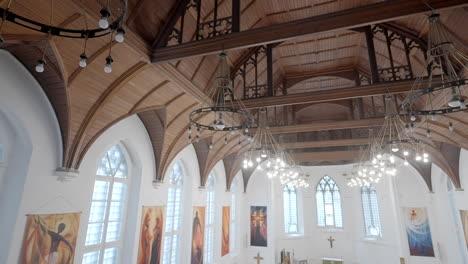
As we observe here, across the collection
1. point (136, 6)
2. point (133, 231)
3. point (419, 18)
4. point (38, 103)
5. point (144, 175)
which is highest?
point (419, 18)

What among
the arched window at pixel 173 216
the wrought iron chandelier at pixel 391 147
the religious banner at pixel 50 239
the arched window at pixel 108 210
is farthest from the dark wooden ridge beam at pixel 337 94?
the religious banner at pixel 50 239

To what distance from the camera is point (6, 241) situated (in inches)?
233

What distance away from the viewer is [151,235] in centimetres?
1024

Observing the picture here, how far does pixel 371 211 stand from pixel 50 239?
19.7 meters

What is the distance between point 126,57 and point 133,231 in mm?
5975

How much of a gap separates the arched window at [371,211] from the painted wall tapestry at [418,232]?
240 centimetres

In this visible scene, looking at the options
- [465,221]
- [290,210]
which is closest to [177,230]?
[290,210]

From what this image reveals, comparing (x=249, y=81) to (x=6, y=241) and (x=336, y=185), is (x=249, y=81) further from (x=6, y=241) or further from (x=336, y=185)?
(x=336, y=185)

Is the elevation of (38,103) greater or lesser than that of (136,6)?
lesser

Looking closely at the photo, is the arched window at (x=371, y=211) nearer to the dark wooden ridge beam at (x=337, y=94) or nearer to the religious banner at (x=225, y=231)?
the religious banner at (x=225, y=231)

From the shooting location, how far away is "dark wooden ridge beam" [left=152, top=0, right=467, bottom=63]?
5108 millimetres

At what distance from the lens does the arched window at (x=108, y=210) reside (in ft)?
27.3

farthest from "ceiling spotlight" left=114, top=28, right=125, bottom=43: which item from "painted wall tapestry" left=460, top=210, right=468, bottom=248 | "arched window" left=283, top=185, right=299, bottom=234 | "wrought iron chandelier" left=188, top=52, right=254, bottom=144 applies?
"arched window" left=283, top=185, right=299, bottom=234

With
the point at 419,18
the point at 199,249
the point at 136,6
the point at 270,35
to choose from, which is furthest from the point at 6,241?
the point at 419,18
